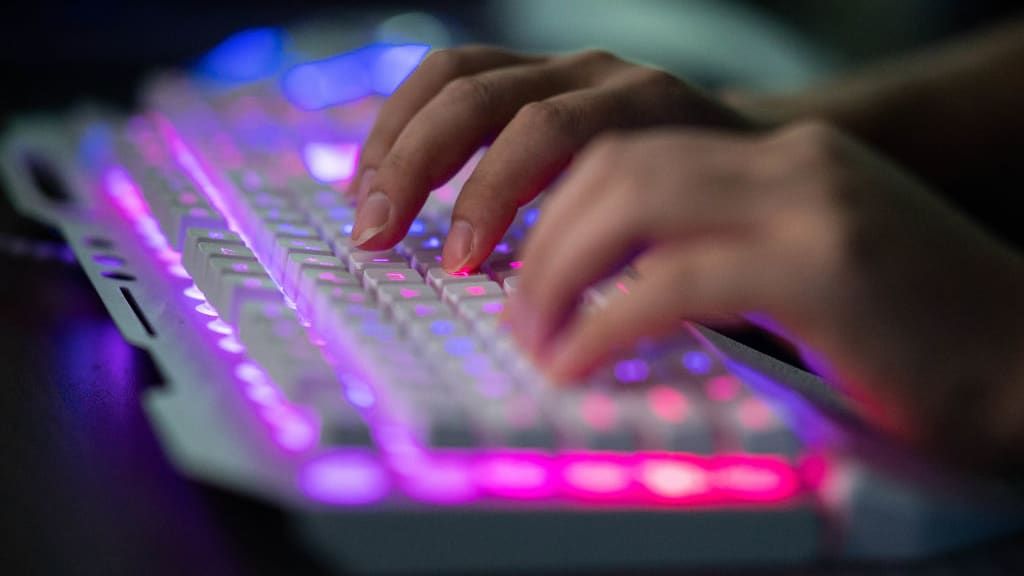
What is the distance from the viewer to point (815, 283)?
17.8 inches

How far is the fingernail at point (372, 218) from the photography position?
0.66 meters

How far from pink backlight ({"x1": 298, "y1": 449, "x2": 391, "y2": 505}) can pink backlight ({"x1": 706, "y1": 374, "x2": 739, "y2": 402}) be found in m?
0.14

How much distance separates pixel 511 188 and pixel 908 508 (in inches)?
11.7

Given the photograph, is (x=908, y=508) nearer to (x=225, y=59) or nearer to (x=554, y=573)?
(x=554, y=573)

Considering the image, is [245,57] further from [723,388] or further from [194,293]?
[723,388]

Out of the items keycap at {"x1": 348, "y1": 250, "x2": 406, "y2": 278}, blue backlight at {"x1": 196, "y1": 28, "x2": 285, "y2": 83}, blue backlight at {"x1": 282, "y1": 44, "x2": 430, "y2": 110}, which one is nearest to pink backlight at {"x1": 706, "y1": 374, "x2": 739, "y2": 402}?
keycap at {"x1": 348, "y1": 250, "x2": 406, "y2": 278}

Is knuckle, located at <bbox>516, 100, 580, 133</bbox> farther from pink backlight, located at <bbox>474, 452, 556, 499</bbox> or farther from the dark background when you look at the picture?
the dark background

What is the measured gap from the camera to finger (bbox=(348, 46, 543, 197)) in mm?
740

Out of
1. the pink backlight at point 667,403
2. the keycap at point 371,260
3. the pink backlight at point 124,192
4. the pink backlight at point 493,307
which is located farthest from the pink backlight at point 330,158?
the pink backlight at point 667,403

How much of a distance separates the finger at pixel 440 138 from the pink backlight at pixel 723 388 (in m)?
0.24

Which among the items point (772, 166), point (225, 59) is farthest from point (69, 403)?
point (225, 59)

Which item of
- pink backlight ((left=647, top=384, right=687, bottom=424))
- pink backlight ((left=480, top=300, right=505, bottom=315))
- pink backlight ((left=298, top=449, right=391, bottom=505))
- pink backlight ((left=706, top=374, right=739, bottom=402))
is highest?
pink backlight ((left=706, top=374, right=739, bottom=402))

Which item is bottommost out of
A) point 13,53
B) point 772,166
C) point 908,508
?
point 13,53

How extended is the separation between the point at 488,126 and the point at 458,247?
12 cm
